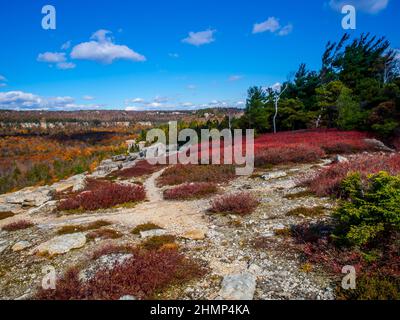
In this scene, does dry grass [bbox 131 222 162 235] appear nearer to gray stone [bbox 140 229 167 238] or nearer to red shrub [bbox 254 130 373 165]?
gray stone [bbox 140 229 167 238]

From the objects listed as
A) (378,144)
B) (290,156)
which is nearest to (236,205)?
(290,156)

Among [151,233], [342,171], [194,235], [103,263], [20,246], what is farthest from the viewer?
[342,171]

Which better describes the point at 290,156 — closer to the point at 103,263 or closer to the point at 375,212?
the point at 375,212

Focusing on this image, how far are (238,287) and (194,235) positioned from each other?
3655 mm

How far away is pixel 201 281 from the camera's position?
6.43m

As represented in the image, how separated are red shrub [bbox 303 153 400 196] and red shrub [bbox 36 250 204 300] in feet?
25.7

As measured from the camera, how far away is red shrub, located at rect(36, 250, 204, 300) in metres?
5.89

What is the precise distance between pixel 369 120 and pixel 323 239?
25259 mm

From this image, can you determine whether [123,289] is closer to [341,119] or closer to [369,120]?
[369,120]

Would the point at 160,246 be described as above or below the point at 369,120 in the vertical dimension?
below

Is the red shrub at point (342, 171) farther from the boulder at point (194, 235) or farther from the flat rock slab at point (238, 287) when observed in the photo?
the flat rock slab at point (238, 287)

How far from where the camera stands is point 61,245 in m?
8.91

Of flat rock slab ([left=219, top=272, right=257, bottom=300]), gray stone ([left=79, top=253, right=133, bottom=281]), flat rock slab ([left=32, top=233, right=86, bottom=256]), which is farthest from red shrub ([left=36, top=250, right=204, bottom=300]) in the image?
flat rock slab ([left=32, top=233, right=86, bottom=256])
